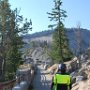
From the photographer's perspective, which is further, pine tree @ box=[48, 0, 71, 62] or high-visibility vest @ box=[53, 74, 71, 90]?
pine tree @ box=[48, 0, 71, 62]

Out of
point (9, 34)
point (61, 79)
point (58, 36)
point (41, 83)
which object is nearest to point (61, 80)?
point (61, 79)

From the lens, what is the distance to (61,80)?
43.2ft

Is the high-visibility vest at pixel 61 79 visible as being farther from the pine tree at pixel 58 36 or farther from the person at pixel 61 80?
the pine tree at pixel 58 36

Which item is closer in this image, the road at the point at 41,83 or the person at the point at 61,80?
the person at the point at 61,80

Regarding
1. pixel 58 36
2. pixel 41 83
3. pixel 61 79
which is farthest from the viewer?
pixel 58 36

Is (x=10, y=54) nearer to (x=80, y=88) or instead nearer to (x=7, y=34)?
(x=7, y=34)

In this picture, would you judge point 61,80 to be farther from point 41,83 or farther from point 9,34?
point 9,34

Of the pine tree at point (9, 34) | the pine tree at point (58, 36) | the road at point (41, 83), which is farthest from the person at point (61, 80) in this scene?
the pine tree at point (58, 36)

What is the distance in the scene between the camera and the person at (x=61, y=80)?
13.0 m

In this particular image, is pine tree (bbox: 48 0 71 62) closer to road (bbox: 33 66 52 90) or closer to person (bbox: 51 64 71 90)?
road (bbox: 33 66 52 90)

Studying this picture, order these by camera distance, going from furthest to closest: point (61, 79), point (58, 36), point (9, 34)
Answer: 1. point (58, 36)
2. point (9, 34)
3. point (61, 79)

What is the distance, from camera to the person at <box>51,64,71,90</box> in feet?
42.7

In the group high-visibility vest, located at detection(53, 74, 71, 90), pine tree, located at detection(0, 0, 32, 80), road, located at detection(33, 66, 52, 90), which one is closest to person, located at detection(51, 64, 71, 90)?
high-visibility vest, located at detection(53, 74, 71, 90)

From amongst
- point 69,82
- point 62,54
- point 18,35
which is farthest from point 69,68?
point 69,82
